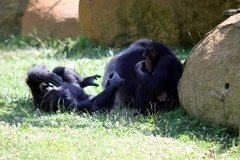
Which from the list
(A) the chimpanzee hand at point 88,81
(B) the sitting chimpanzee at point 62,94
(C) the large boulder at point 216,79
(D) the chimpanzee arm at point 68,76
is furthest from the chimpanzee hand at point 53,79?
(C) the large boulder at point 216,79

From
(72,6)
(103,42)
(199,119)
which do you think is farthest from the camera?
(72,6)

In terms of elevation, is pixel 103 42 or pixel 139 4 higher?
pixel 139 4

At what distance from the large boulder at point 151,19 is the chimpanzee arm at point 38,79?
4.57m

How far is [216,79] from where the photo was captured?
6293mm

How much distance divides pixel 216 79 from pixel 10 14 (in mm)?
13122

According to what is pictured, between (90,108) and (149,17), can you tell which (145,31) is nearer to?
(149,17)

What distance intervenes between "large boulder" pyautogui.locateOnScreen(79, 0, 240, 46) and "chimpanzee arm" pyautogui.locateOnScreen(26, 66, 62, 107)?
15.0ft

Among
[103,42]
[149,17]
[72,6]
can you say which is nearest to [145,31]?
[149,17]

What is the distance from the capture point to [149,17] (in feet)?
42.2

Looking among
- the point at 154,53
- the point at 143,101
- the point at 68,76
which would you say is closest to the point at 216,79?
the point at 154,53

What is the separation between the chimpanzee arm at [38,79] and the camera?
7.92 m

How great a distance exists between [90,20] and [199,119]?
779 cm

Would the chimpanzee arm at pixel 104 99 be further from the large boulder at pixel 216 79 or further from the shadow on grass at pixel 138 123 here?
the large boulder at pixel 216 79

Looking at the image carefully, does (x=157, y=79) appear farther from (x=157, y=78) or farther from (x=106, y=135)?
(x=106, y=135)
